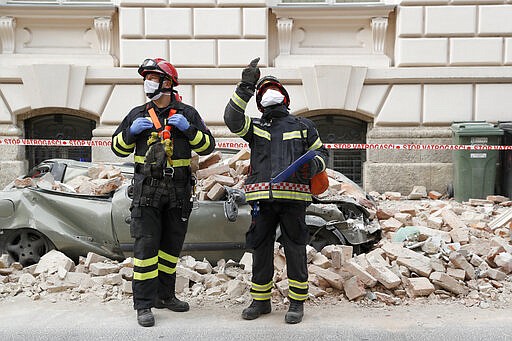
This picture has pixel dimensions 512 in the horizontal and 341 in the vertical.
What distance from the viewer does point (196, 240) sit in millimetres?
5164

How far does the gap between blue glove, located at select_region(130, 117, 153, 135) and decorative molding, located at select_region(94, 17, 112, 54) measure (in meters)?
6.27

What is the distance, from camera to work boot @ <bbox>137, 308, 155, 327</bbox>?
397cm

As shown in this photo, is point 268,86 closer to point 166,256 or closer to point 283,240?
point 283,240

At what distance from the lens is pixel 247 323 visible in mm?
4078

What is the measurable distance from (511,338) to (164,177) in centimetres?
266

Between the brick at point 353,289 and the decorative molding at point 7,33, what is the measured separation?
7.89 metres

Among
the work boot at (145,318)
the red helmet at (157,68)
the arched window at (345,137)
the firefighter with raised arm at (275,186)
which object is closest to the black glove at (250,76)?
the firefighter with raised arm at (275,186)

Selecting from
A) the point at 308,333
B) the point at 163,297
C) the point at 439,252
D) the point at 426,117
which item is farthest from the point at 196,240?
the point at 426,117

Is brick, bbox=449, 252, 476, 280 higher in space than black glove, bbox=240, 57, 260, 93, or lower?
lower

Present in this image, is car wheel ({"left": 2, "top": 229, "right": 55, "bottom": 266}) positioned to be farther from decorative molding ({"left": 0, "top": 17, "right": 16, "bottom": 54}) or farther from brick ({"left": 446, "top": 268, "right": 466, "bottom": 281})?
decorative molding ({"left": 0, "top": 17, "right": 16, "bottom": 54})

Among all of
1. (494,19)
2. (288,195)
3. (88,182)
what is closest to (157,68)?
(288,195)

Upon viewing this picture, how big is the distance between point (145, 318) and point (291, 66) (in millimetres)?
6621

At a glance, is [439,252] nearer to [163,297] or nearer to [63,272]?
[163,297]

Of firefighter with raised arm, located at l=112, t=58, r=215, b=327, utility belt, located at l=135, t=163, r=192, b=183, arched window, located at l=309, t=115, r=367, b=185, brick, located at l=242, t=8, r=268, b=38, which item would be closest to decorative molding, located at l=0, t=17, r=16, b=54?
brick, located at l=242, t=8, r=268, b=38
